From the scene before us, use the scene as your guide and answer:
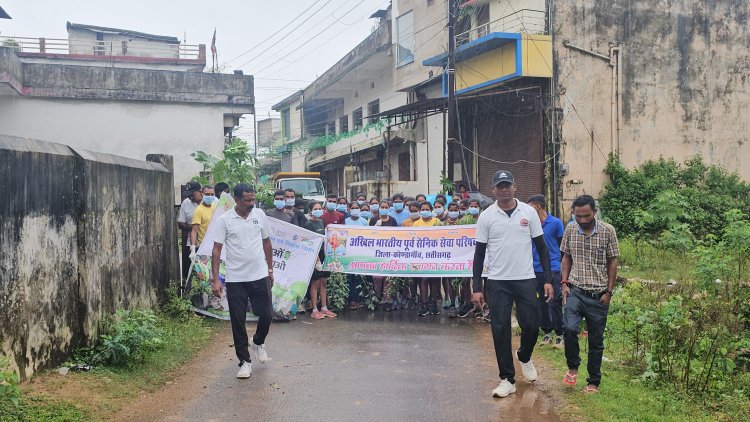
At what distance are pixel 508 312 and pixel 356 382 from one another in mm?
1635

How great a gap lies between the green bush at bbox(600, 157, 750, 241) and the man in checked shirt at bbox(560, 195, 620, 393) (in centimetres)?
1272

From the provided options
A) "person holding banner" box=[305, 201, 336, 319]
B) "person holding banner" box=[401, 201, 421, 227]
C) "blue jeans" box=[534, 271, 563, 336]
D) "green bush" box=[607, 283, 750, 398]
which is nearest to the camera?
"green bush" box=[607, 283, 750, 398]

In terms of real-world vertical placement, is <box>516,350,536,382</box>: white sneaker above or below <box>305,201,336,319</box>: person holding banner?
below

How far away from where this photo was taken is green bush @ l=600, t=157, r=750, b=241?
63.1 feet

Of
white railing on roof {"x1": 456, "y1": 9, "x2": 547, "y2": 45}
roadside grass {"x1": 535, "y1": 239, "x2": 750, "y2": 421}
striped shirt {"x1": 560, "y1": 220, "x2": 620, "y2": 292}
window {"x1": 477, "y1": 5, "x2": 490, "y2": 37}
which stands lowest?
roadside grass {"x1": 535, "y1": 239, "x2": 750, "y2": 421}

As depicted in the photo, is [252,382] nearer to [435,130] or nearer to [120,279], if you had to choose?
[120,279]

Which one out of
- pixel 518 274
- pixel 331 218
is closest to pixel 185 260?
pixel 331 218

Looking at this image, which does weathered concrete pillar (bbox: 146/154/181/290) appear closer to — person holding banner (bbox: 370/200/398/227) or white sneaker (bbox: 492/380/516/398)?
person holding banner (bbox: 370/200/398/227)

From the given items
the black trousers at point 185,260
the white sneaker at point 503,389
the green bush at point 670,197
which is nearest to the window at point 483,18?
the green bush at point 670,197

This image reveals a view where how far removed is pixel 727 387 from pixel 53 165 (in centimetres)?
689

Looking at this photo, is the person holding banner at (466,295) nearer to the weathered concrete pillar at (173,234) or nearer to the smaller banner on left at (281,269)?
the smaller banner on left at (281,269)

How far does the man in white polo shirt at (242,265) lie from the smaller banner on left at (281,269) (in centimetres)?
279

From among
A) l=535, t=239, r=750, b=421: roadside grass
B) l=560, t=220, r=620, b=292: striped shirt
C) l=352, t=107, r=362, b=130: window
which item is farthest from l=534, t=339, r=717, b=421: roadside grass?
l=352, t=107, r=362, b=130: window

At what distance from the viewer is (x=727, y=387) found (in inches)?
283
